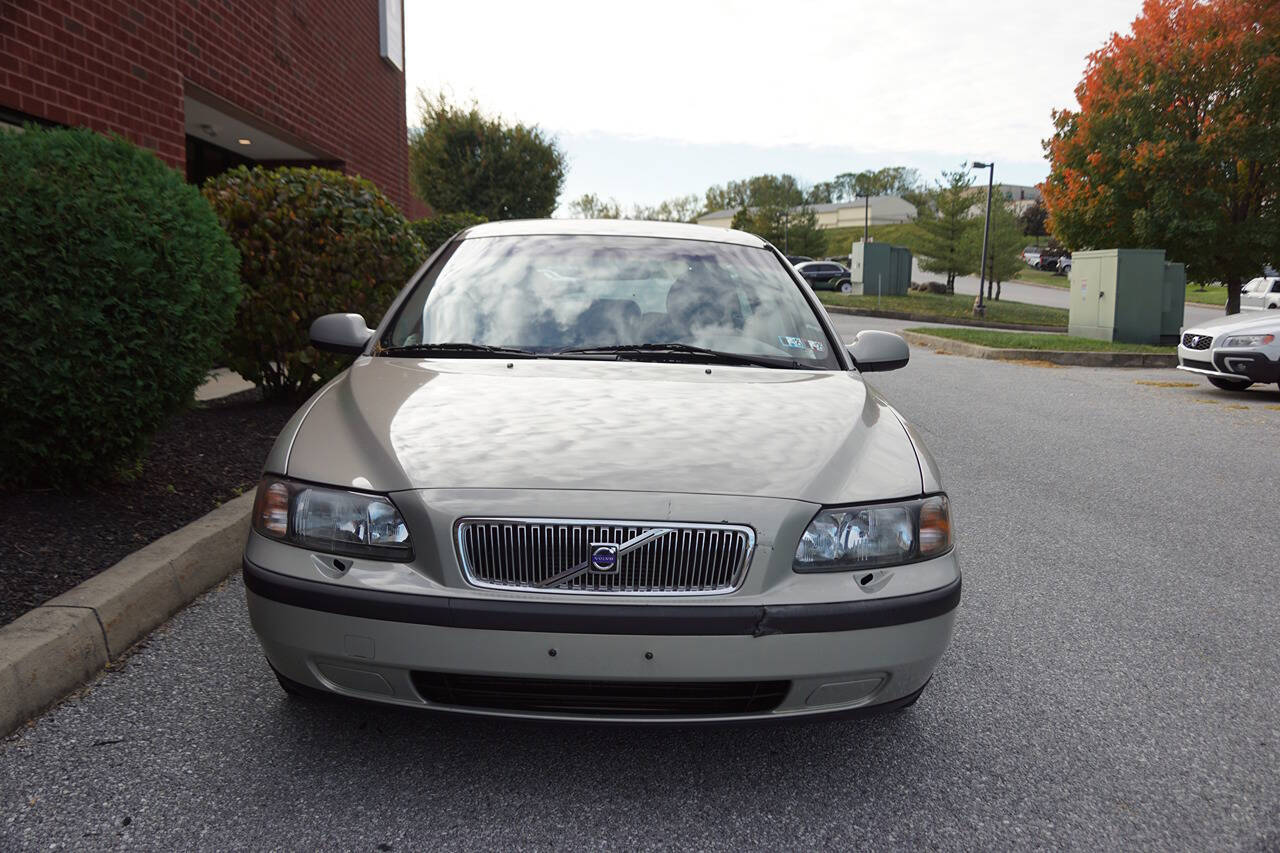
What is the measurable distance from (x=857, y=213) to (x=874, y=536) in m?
125

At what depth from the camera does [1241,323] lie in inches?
444

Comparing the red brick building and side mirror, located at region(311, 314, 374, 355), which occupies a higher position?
the red brick building

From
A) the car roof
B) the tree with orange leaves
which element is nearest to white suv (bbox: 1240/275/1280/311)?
the tree with orange leaves

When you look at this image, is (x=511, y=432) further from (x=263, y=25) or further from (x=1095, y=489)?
(x=263, y=25)

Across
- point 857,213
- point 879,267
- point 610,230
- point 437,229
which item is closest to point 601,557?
point 610,230

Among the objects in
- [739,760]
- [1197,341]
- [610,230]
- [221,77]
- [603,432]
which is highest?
[221,77]

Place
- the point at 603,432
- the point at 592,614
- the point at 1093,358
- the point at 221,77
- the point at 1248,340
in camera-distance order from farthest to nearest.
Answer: the point at 1093,358
the point at 1248,340
the point at 221,77
the point at 603,432
the point at 592,614

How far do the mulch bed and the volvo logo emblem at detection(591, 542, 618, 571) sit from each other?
2.12m

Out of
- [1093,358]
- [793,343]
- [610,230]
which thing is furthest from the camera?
[1093,358]

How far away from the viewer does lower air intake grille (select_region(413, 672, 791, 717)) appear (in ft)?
7.90

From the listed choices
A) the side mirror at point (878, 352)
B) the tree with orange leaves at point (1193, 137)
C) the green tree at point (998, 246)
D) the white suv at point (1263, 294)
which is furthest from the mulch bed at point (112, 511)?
the green tree at point (998, 246)

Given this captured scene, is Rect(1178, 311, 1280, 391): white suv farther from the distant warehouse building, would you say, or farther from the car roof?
the distant warehouse building

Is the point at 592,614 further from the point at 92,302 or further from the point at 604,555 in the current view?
the point at 92,302

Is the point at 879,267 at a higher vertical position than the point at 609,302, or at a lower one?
higher
